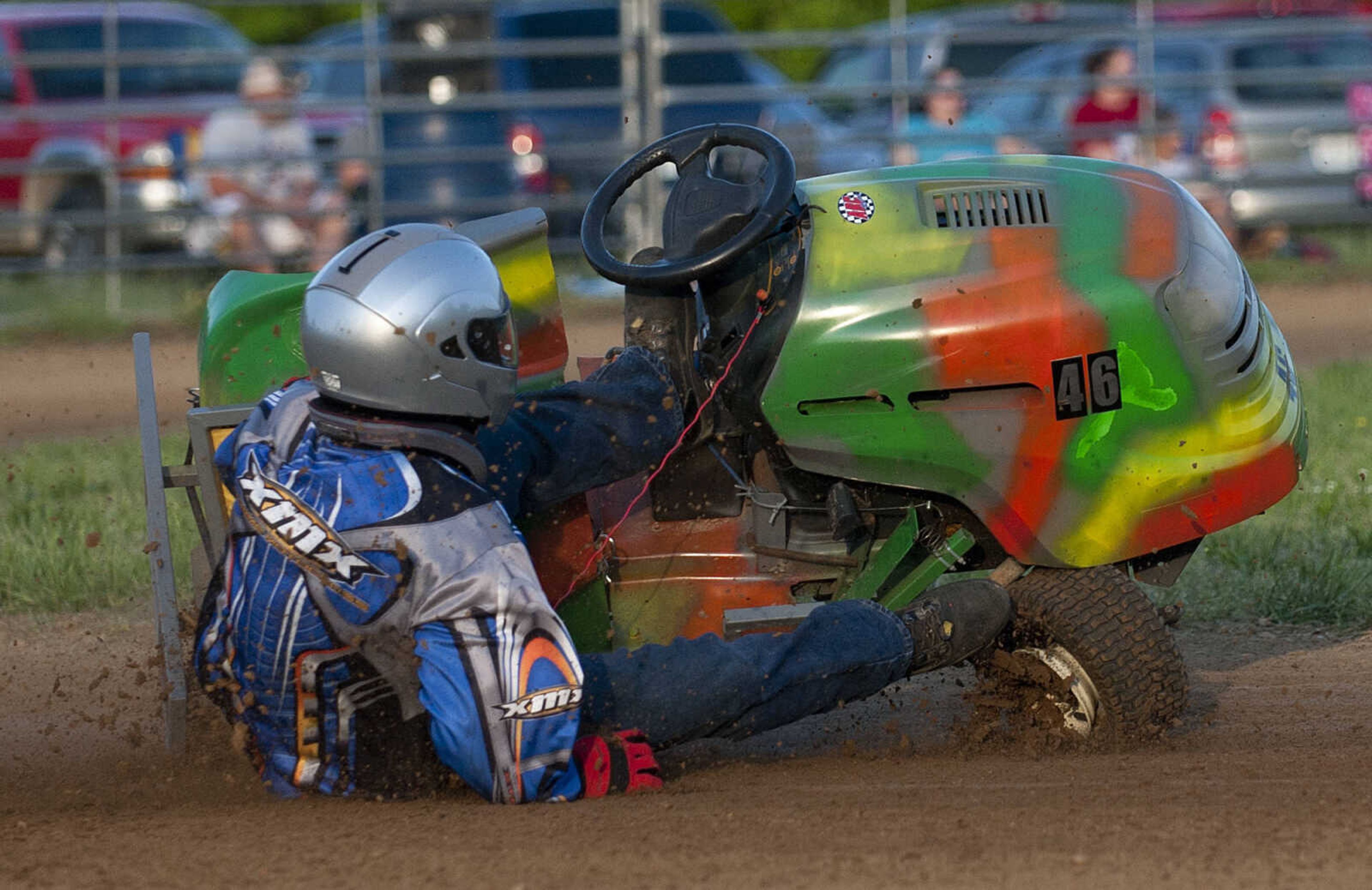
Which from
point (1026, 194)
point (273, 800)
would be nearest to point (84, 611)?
point (273, 800)

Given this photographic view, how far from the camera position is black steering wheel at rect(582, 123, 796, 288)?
3.54 meters

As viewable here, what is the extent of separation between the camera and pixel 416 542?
3.14 m

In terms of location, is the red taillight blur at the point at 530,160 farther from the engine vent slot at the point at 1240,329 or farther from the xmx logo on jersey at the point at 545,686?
the xmx logo on jersey at the point at 545,686

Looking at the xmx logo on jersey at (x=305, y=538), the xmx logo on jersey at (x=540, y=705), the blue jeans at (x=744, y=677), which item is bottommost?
the blue jeans at (x=744, y=677)

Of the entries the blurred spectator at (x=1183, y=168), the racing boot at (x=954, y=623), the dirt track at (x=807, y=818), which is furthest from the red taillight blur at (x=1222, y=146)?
the racing boot at (x=954, y=623)

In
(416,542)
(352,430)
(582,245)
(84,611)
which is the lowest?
(84,611)

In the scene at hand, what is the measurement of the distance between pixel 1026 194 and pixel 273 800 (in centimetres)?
208

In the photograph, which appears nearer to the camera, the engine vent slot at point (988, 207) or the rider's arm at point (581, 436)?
the rider's arm at point (581, 436)

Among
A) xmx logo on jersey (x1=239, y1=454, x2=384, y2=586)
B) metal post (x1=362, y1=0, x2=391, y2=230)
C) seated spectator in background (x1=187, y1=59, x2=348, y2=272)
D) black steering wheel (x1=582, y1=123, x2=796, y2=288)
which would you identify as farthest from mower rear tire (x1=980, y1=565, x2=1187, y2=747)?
seated spectator in background (x1=187, y1=59, x2=348, y2=272)

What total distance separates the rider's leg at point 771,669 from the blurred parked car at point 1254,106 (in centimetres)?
798

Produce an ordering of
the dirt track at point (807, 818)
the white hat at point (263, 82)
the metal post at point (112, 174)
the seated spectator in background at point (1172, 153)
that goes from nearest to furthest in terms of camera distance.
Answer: the dirt track at point (807, 818) < the metal post at point (112, 174) < the white hat at point (263, 82) < the seated spectator in background at point (1172, 153)

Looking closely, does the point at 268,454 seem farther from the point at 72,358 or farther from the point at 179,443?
the point at 72,358

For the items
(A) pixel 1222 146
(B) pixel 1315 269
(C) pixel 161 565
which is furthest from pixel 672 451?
(A) pixel 1222 146

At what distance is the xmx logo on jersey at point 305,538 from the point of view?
314cm
